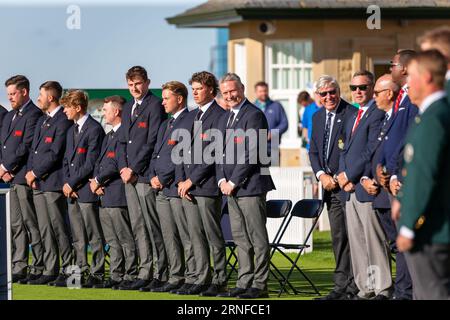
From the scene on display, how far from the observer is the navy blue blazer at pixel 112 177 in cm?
1462

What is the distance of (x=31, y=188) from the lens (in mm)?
15758

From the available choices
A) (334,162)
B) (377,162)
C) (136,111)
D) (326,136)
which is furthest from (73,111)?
(377,162)

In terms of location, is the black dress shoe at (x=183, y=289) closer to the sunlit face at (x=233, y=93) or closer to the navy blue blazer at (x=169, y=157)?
the navy blue blazer at (x=169, y=157)

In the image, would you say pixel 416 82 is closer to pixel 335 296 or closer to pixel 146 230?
pixel 335 296

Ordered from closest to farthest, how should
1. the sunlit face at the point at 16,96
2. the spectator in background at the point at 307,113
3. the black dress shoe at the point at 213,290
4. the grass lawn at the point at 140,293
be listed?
the black dress shoe at the point at 213,290 < the grass lawn at the point at 140,293 < the sunlit face at the point at 16,96 < the spectator in background at the point at 307,113

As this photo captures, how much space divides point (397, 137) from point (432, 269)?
137 inches

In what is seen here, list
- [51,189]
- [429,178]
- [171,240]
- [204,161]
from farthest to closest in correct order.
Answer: [51,189], [171,240], [204,161], [429,178]

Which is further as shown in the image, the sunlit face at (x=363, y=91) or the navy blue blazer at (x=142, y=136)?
the navy blue blazer at (x=142, y=136)

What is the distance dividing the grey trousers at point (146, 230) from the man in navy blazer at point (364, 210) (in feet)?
8.56

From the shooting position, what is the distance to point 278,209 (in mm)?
14180

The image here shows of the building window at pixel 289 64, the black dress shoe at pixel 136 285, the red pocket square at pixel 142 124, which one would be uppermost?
the building window at pixel 289 64

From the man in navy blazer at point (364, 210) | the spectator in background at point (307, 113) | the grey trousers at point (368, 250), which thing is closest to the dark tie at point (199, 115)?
the man in navy blazer at point (364, 210)
